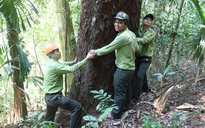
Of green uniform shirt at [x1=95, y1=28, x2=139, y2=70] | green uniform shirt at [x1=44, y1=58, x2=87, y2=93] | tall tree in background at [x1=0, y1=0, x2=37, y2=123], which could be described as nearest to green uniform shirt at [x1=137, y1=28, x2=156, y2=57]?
green uniform shirt at [x1=95, y1=28, x2=139, y2=70]

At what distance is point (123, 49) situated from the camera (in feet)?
11.9

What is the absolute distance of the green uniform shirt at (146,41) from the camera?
13.5 feet

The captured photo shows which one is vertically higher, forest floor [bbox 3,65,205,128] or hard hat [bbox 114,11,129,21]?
hard hat [bbox 114,11,129,21]

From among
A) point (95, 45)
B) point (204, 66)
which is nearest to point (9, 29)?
point (95, 45)

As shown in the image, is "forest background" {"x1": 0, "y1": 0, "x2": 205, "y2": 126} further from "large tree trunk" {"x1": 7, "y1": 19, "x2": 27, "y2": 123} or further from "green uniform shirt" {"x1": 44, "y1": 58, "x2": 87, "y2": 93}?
"green uniform shirt" {"x1": 44, "y1": 58, "x2": 87, "y2": 93}

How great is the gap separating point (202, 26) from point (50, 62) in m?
2.98

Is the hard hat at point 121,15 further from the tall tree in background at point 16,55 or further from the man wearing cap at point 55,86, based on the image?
the tall tree in background at point 16,55

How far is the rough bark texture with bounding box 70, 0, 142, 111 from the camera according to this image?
374 cm

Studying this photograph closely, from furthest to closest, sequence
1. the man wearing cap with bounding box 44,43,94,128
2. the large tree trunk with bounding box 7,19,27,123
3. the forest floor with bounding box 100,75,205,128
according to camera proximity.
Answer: the large tree trunk with bounding box 7,19,27,123, the man wearing cap with bounding box 44,43,94,128, the forest floor with bounding box 100,75,205,128

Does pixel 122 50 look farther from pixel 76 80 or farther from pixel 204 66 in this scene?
pixel 204 66

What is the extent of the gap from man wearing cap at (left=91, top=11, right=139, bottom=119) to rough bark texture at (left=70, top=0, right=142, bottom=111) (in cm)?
21

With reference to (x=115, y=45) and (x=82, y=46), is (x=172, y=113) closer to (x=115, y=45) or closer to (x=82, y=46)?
(x=115, y=45)

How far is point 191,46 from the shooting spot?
4570 mm

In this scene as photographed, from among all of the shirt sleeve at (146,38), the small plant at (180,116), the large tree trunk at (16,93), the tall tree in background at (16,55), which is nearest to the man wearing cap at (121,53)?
the shirt sleeve at (146,38)
